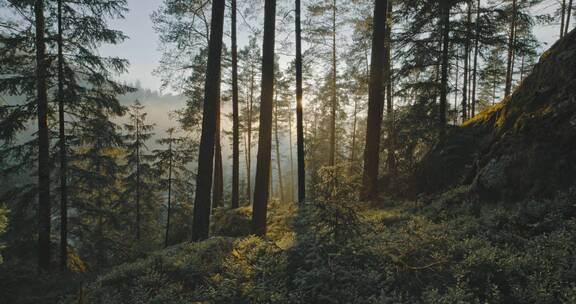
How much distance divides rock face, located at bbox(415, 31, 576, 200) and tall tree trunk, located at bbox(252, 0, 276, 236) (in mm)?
5618

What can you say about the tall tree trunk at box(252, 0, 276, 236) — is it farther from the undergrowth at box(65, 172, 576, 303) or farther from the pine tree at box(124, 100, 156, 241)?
the pine tree at box(124, 100, 156, 241)

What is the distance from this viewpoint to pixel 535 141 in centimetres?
583

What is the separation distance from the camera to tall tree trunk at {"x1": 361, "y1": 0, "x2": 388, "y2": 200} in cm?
990

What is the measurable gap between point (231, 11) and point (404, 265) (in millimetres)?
15260

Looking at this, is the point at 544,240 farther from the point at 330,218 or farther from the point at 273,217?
the point at 273,217

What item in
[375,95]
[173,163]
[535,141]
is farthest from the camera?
[173,163]

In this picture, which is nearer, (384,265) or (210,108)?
(384,265)

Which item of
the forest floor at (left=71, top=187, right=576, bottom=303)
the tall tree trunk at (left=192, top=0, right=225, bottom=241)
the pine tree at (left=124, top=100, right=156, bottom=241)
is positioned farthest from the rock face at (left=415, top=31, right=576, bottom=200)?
the pine tree at (left=124, top=100, right=156, bottom=241)

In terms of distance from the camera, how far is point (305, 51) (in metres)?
14.8

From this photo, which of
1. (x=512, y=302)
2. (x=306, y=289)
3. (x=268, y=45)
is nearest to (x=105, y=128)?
(x=268, y=45)

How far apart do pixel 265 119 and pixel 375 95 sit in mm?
4072

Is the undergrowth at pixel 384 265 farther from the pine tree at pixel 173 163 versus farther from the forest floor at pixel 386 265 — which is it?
the pine tree at pixel 173 163

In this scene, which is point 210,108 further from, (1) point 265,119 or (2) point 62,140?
(2) point 62,140

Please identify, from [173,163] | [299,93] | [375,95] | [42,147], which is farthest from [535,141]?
[173,163]
